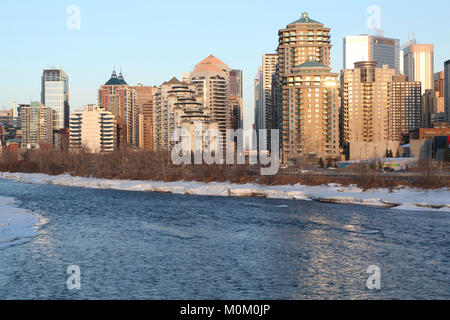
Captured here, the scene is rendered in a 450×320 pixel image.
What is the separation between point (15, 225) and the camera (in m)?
42.8

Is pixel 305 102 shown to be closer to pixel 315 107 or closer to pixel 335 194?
pixel 315 107

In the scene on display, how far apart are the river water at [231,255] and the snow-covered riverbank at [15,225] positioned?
2.54ft

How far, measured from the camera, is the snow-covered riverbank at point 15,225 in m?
37.0

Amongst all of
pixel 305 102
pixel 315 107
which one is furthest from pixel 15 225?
pixel 315 107

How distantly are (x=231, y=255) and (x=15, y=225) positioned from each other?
2104 centimetres

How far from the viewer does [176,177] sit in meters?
105

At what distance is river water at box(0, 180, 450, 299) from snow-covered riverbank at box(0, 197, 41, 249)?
30.5 inches

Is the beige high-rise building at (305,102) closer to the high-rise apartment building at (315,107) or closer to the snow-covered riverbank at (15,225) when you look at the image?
the high-rise apartment building at (315,107)

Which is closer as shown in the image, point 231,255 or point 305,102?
point 231,255

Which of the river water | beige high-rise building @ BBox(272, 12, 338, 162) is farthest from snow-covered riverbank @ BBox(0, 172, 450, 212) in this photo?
beige high-rise building @ BBox(272, 12, 338, 162)

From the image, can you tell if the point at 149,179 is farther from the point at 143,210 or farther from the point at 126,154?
the point at 143,210

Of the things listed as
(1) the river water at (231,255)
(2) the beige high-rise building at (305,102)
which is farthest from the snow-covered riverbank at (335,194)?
(2) the beige high-rise building at (305,102)

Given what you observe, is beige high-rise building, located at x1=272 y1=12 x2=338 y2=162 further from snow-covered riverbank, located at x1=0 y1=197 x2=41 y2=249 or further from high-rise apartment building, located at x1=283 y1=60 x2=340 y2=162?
snow-covered riverbank, located at x1=0 y1=197 x2=41 y2=249
